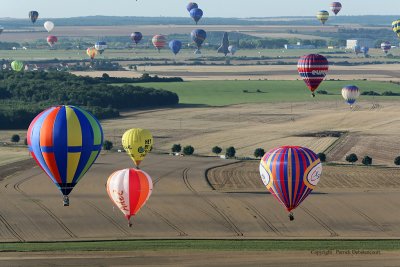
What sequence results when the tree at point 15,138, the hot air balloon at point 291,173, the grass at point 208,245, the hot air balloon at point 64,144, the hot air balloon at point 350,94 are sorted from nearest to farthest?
the grass at point 208,245, the hot air balloon at point 64,144, the hot air balloon at point 291,173, the tree at point 15,138, the hot air balloon at point 350,94

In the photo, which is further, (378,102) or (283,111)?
(378,102)

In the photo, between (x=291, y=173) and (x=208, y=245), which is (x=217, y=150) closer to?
(x=291, y=173)

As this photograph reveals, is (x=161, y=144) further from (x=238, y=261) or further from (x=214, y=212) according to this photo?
(x=238, y=261)

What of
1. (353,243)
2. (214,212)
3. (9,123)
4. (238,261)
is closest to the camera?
(238,261)

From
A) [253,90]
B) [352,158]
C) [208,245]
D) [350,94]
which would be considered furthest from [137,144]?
[253,90]

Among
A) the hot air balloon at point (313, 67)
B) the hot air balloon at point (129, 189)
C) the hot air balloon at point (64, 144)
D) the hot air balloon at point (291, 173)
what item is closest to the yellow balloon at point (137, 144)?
the hot air balloon at point (129, 189)

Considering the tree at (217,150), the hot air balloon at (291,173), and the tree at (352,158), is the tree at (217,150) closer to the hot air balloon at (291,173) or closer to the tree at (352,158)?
the tree at (352,158)

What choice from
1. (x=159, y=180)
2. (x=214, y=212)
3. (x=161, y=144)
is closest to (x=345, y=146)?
(x=161, y=144)
